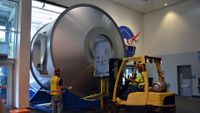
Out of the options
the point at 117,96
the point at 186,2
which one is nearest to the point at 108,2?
the point at 186,2

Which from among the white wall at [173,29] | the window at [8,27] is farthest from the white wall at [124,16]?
the window at [8,27]

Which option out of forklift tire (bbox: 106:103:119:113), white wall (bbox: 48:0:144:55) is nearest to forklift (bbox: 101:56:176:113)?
forklift tire (bbox: 106:103:119:113)

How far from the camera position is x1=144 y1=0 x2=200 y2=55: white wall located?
48.2 ft

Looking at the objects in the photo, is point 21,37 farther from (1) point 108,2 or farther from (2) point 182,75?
(2) point 182,75

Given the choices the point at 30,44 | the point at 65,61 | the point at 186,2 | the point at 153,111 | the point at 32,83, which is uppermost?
the point at 186,2

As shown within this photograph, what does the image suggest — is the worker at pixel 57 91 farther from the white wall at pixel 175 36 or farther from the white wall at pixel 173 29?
the white wall at pixel 173 29

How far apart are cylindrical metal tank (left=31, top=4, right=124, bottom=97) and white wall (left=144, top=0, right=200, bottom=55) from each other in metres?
8.84

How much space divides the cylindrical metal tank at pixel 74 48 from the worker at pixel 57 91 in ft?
1.73

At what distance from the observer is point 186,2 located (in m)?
15.2

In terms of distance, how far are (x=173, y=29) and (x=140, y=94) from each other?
11091 mm

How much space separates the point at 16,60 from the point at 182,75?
11.5 m

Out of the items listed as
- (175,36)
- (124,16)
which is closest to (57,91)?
(124,16)

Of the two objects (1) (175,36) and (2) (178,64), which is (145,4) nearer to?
(1) (175,36)

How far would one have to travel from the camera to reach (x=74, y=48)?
24.5 ft
